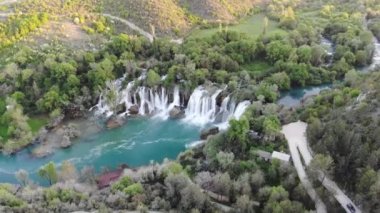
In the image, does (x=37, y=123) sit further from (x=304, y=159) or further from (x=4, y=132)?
(x=304, y=159)

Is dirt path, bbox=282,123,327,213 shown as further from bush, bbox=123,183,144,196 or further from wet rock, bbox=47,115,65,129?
wet rock, bbox=47,115,65,129

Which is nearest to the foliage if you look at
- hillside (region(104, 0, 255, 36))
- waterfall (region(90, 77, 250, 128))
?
waterfall (region(90, 77, 250, 128))

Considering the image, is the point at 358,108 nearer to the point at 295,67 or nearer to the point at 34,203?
the point at 295,67

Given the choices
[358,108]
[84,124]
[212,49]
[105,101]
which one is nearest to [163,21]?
[212,49]

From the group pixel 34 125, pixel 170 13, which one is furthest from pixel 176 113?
pixel 170 13

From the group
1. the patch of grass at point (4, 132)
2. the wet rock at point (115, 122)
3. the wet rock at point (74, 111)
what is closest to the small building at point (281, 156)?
the wet rock at point (115, 122)

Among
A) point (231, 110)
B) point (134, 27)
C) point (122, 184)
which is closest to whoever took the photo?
point (122, 184)

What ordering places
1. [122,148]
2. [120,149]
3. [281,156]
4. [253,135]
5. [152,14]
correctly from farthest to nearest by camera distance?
[152,14], [122,148], [120,149], [253,135], [281,156]
